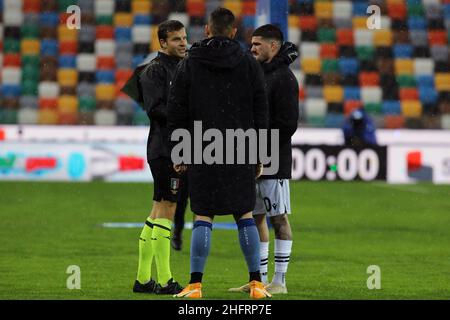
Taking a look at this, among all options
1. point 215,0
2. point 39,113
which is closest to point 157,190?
point 39,113

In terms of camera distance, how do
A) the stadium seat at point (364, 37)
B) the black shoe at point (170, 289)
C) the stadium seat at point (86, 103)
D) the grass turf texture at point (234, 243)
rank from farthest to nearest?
the stadium seat at point (364, 37), the stadium seat at point (86, 103), the grass turf texture at point (234, 243), the black shoe at point (170, 289)

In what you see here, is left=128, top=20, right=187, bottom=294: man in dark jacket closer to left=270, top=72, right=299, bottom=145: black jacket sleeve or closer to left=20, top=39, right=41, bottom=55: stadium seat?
left=270, top=72, right=299, bottom=145: black jacket sleeve

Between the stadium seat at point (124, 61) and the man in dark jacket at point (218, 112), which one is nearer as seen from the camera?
the man in dark jacket at point (218, 112)

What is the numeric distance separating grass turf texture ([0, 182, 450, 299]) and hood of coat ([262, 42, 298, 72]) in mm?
1361

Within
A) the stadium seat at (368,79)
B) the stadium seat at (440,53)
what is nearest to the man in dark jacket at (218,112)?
the stadium seat at (368,79)

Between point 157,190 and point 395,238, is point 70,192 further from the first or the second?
point 157,190

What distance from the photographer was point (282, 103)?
7180mm

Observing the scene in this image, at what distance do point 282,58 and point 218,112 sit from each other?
34.2 inches

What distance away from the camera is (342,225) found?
12.1 meters

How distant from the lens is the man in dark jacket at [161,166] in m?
7.15

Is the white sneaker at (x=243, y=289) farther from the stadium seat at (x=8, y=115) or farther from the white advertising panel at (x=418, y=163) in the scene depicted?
the stadium seat at (x=8, y=115)

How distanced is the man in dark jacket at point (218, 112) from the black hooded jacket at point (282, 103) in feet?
1.70

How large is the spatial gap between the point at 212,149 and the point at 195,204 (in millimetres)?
325

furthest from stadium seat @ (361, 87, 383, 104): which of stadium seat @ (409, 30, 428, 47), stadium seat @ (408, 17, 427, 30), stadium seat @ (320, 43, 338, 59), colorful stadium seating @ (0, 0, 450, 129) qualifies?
stadium seat @ (408, 17, 427, 30)
